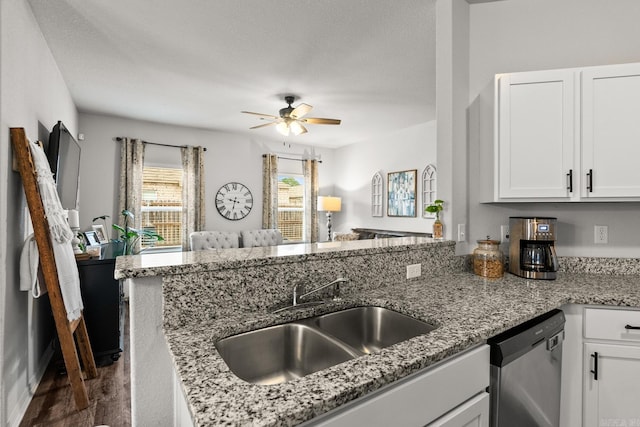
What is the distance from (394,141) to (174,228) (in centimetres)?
412

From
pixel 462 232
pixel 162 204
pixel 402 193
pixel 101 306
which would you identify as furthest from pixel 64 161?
pixel 402 193

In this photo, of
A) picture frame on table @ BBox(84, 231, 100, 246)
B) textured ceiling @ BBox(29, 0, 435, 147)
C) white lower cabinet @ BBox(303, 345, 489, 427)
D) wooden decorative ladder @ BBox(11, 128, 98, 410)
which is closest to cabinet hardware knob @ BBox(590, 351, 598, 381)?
white lower cabinet @ BBox(303, 345, 489, 427)

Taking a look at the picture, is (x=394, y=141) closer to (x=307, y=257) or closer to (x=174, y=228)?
(x=174, y=228)

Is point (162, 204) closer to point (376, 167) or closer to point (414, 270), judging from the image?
point (376, 167)

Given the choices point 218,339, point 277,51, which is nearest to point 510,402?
point 218,339

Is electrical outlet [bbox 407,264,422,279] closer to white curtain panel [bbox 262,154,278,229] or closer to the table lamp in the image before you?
white curtain panel [bbox 262,154,278,229]

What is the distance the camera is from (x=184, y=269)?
112 centimetres

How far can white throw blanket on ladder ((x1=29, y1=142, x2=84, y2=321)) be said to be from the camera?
2.10 metres

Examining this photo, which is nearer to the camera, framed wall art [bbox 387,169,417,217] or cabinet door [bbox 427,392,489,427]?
cabinet door [bbox 427,392,489,427]

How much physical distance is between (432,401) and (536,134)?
171cm

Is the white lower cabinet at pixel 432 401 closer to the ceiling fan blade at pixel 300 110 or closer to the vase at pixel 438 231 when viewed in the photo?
the vase at pixel 438 231

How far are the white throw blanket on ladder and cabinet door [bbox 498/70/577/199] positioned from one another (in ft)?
9.47

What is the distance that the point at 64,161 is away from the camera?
2838mm

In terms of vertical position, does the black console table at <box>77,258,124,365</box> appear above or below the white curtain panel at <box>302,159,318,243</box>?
below
